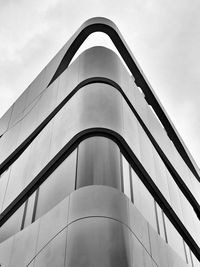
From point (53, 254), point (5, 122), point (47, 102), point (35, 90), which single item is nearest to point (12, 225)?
point (53, 254)

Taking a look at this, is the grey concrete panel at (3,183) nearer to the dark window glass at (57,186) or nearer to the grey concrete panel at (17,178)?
the grey concrete panel at (17,178)

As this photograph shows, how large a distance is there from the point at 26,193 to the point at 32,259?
11.8 feet

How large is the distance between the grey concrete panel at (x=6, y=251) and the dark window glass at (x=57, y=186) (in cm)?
108

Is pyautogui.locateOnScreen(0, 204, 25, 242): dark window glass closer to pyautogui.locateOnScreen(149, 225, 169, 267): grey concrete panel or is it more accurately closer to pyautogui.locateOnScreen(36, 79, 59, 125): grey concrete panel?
pyautogui.locateOnScreen(36, 79, 59, 125): grey concrete panel

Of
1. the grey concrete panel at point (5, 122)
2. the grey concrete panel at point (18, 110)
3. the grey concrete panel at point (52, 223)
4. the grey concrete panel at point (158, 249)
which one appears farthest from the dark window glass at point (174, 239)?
the grey concrete panel at point (5, 122)

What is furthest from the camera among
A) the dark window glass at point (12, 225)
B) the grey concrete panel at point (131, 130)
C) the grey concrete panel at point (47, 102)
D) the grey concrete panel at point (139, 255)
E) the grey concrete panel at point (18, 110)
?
the grey concrete panel at point (18, 110)

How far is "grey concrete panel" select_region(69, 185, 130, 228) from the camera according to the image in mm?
10461

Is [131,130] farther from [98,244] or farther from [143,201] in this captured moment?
[98,244]

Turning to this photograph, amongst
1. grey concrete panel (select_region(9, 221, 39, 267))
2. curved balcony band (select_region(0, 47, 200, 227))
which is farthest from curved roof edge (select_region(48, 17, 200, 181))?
grey concrete panel (select_region(9, 221, 39, 267))

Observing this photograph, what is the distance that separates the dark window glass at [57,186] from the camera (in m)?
12.1

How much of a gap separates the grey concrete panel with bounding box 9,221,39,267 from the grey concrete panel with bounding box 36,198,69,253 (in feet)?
0.77

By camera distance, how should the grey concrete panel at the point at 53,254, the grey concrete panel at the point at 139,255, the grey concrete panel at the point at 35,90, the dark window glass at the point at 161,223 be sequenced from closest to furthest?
the grey concrete panel at the point at 53,254, the grey concrete panel at the point at 139,255, the dark window glass at the point at 161,223, the grey concrete panel at the point at 35,90

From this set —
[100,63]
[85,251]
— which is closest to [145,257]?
[85,251]

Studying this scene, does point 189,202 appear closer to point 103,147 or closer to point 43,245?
point 103,147
